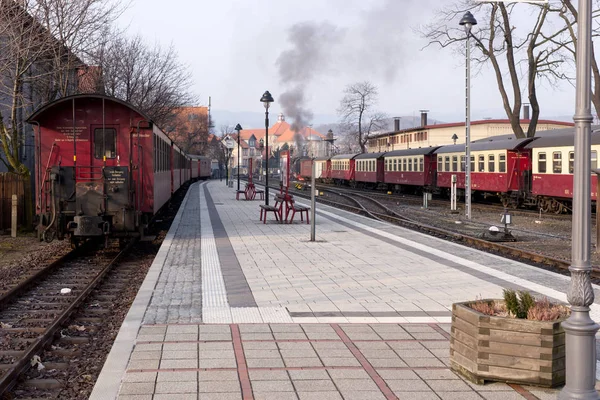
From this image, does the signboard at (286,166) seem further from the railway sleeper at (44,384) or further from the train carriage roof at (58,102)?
the railway sleeper at (44,384)

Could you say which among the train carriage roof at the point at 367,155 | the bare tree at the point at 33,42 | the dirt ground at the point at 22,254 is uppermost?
the bare tree at the point at 33,42

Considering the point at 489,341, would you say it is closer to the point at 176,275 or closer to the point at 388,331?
the point at 388,331

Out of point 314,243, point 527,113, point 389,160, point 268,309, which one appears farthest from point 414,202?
point 527,113

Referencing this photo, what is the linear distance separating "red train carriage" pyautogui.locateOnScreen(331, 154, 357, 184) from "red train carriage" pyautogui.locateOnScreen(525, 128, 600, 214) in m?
30.8

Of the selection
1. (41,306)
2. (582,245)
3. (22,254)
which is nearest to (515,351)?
(582,245)

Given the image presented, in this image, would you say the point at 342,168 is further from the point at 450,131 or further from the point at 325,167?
the point at 450,131

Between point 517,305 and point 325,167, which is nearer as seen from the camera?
point 517,305

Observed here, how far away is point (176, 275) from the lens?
10.8 metres

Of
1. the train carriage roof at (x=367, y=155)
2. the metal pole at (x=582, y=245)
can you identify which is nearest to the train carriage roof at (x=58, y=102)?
the metal pole at (x=582, y=245)

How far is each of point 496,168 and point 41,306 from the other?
79.0ft

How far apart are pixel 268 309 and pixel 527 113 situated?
81247 millimetres

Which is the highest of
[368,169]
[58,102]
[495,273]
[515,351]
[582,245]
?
[58,102]

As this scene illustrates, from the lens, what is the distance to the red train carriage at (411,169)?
3850 cm

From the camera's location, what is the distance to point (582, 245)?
4.65 m
